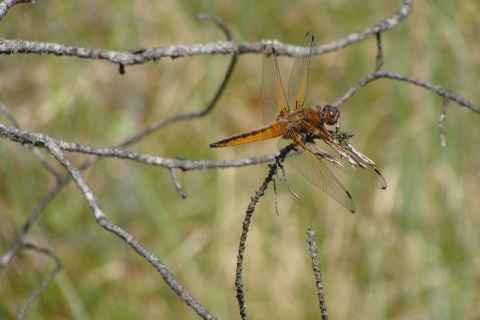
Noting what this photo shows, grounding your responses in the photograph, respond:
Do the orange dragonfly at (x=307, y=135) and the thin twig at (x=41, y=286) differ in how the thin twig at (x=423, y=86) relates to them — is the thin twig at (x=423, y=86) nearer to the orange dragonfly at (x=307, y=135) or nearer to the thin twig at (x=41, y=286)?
the orange dragonfly at (x=307, y=135)

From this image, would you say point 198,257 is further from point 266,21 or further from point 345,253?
point 266,21

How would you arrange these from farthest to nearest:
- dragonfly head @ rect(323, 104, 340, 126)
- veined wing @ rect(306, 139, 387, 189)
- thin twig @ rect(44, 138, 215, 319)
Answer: dragonfly head @ rect(323, 104, 340, 126)
veined wing @ rect(306, 139, 387, 189)
thin twig @ rect(44, 138, 215, 319)

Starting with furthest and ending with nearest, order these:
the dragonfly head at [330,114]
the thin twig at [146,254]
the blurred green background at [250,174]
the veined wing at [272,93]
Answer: the blurred green background at [250,174]
the veined wing at [272,93]
the dragonfly head at [330,114]
the thin twig at [146,254]

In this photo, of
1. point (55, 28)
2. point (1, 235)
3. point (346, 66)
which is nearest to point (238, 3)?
point (346, 66)

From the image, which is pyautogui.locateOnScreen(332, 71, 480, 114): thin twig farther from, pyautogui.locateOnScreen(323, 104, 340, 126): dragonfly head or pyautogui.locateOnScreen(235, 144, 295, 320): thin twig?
pyautogui.locateOnScreen(235, 144, 295, 320): thin twig

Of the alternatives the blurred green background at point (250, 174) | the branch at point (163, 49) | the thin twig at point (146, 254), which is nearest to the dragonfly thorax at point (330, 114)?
→ the branch at point (163, 49)

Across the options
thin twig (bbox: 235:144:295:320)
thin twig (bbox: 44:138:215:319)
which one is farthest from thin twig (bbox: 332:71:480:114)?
thin twig (bbox: 44:138:215:319)

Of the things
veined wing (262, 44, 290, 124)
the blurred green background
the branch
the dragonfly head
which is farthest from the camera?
the blurred green background
